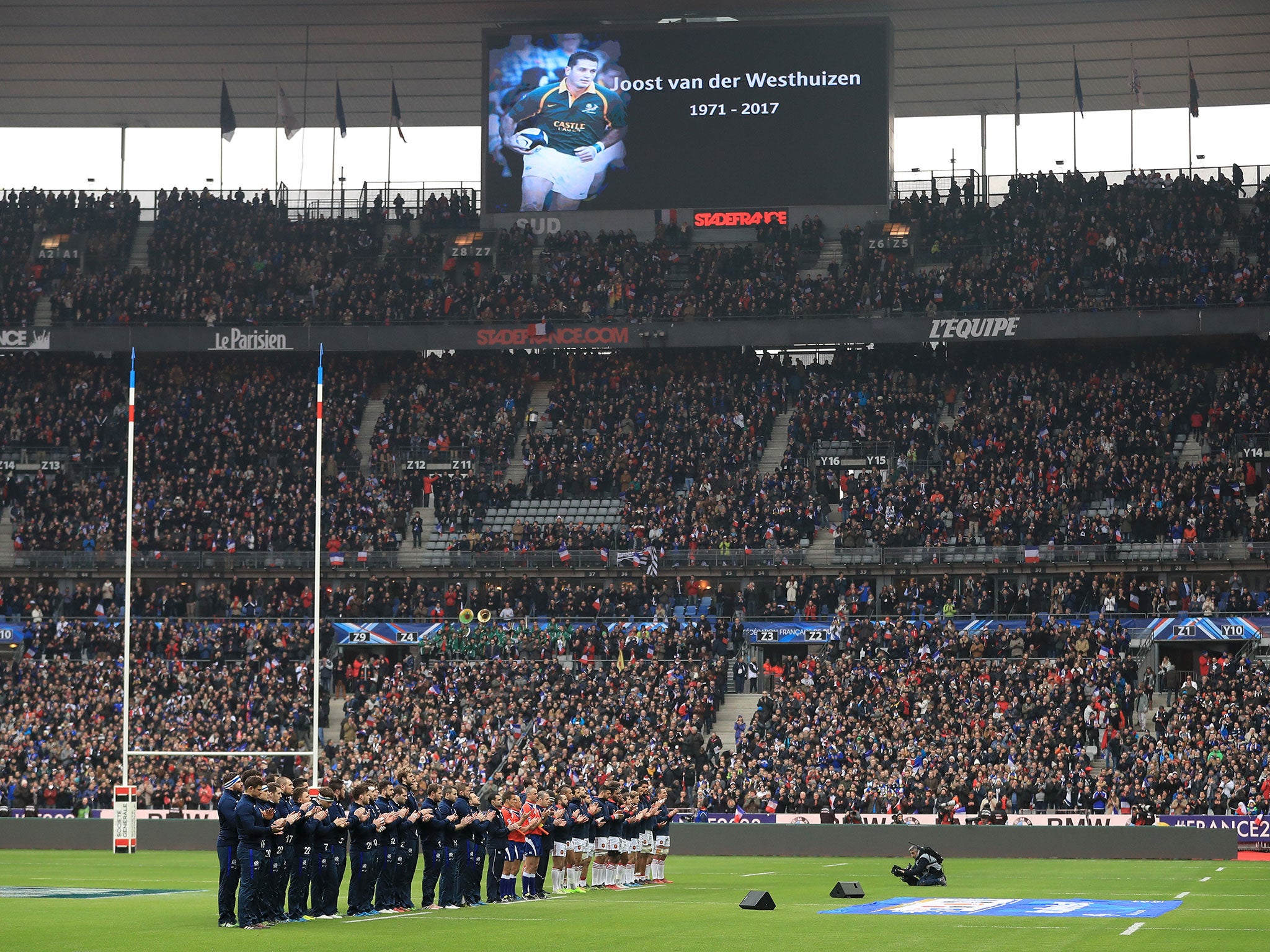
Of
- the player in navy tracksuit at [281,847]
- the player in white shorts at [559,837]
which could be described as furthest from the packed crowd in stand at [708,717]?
the player in navy tracksuit at [281,847]

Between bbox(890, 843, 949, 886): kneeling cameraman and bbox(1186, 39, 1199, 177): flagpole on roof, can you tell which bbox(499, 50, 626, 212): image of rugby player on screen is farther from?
bbox(890, 843, 949, 886): kneeling cameraman

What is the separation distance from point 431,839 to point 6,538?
3556 cm

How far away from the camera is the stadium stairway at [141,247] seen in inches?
2281

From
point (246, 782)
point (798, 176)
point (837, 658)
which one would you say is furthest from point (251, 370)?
point (246, 782)

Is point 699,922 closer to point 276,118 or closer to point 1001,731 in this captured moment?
point 1001,731

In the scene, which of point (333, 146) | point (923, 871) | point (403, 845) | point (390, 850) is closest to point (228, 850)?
point (390, 850)

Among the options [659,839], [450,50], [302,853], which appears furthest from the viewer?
[450,50]

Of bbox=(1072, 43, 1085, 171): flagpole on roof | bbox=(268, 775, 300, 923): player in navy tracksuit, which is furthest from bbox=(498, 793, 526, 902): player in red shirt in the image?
bbox=(1072, 43, 1085, 171): flagpole on roof

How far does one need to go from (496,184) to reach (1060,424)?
1909 centimetres

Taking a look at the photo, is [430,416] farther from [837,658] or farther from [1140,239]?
[1140,239]

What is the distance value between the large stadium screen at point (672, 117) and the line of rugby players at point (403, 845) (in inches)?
1214

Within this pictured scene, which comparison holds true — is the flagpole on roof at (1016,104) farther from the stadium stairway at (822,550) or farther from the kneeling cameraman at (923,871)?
the kneeling cameraman at (923,871)

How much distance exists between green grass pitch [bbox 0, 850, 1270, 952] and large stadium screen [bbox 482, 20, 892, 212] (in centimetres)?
2824

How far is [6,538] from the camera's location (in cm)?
5259
